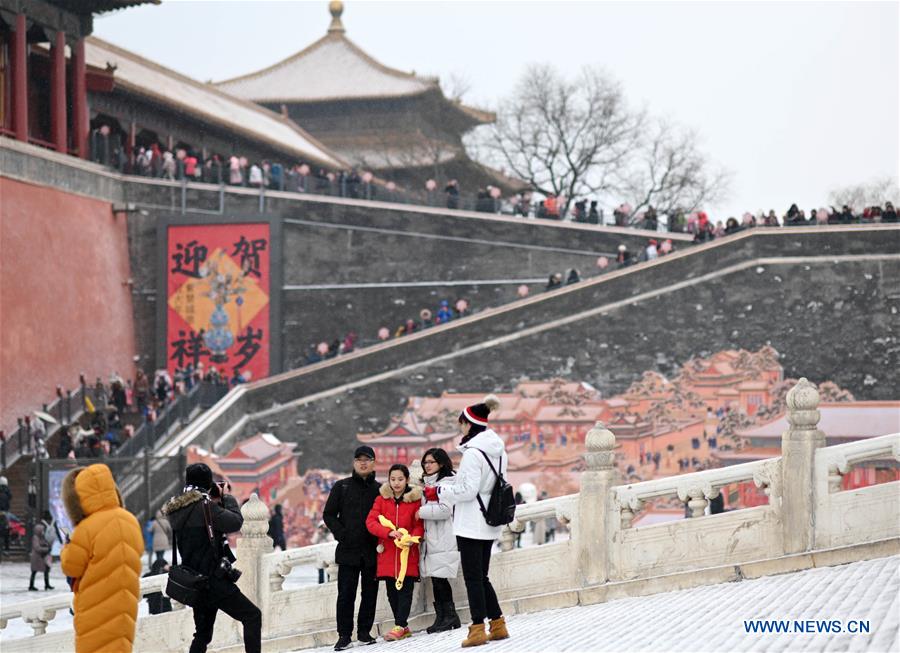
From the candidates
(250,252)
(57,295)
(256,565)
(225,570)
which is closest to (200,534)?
(225,570)

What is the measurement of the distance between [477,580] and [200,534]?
1358 mm

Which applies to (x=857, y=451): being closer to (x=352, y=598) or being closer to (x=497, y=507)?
(x=497, y=507)

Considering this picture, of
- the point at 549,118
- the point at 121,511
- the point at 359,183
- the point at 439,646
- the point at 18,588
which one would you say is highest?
the point at 549,118

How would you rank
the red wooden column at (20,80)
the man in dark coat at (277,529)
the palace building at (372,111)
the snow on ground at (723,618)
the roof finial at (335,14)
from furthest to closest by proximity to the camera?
the roof finial at (335,14) < the palace building at (372,111) < the red wooden column at (20,80) < the man in dark coat at (277,529) < the snow on ground at (723,618)

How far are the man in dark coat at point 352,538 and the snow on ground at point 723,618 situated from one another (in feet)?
0.73

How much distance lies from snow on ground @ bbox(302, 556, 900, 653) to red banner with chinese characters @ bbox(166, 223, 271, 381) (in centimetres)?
1624

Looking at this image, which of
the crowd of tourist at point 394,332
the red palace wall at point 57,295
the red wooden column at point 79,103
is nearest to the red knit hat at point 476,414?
the red palace wall at point 57,295

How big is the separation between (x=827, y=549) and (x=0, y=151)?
1619cm

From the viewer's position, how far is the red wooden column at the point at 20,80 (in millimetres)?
22641

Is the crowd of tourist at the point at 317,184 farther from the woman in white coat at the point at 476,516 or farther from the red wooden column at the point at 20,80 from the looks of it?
the woman in white coat at the point at 476,516

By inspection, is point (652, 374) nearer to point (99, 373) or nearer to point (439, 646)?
point (99, 373)

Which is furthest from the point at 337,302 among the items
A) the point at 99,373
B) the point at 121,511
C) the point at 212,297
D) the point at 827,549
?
the point at 121,511

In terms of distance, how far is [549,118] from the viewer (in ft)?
116

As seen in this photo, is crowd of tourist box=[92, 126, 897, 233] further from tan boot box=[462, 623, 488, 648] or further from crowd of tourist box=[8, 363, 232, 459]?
tan boot box=[462, 623, 488, 648]
